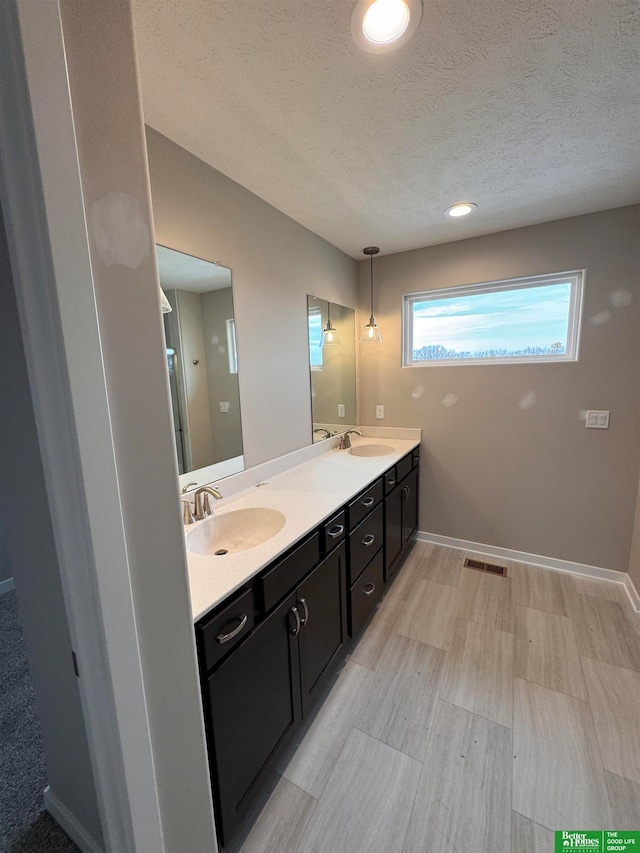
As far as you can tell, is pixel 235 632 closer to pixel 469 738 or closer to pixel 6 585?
pixel 469 738

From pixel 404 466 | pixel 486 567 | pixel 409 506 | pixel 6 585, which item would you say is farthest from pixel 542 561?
pixel 6 585

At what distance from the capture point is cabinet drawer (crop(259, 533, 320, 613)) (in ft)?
3.59

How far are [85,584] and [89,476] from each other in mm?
203

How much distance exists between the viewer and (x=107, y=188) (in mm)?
581

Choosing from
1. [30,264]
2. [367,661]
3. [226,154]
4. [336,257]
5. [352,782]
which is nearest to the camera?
[30,264]

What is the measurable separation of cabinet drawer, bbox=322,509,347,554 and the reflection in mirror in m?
0.93

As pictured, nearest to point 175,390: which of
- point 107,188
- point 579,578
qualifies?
point 107,188

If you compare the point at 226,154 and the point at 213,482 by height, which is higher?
the point at 226,154

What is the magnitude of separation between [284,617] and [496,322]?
243 centimetres

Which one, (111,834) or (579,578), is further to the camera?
(579,578)

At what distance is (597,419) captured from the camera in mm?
2209

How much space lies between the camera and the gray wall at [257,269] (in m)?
1.39

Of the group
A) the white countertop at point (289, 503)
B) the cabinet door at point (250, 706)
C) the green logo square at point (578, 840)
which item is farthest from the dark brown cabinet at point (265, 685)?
the green logo square at point (578, 840)

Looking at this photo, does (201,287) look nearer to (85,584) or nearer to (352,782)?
(85,584)
